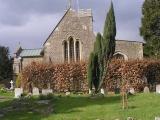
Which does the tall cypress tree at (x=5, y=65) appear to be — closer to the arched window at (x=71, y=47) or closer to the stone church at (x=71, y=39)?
the stone church at (x=71, y=39)

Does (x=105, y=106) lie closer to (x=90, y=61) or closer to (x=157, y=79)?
(x=90, y=61)

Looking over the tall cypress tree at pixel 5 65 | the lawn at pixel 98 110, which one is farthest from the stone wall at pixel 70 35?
the lawn at pixel 98 110

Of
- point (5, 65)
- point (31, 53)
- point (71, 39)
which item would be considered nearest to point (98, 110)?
point (71, 39)

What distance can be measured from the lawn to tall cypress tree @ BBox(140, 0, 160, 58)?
2890 centimetres

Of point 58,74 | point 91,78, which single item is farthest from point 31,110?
point 58,74

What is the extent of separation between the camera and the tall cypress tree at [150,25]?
63.1 meters

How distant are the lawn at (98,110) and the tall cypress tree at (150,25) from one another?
2890cm

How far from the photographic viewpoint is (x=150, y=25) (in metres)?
64.1

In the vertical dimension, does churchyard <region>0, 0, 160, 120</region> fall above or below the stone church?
below

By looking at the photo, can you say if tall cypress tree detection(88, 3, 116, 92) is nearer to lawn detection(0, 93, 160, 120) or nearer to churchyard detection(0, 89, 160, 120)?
churchyard detection(0, 89, 160, 120)

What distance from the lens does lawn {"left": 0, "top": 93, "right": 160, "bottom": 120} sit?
2662 cm

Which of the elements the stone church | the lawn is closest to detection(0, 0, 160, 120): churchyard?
the lawn

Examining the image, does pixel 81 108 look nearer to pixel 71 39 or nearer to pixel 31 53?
pixel 71 39

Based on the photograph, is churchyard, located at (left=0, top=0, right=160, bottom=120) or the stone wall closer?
churchyard, located at (left=0, top=0, right=160, bottom=120)
